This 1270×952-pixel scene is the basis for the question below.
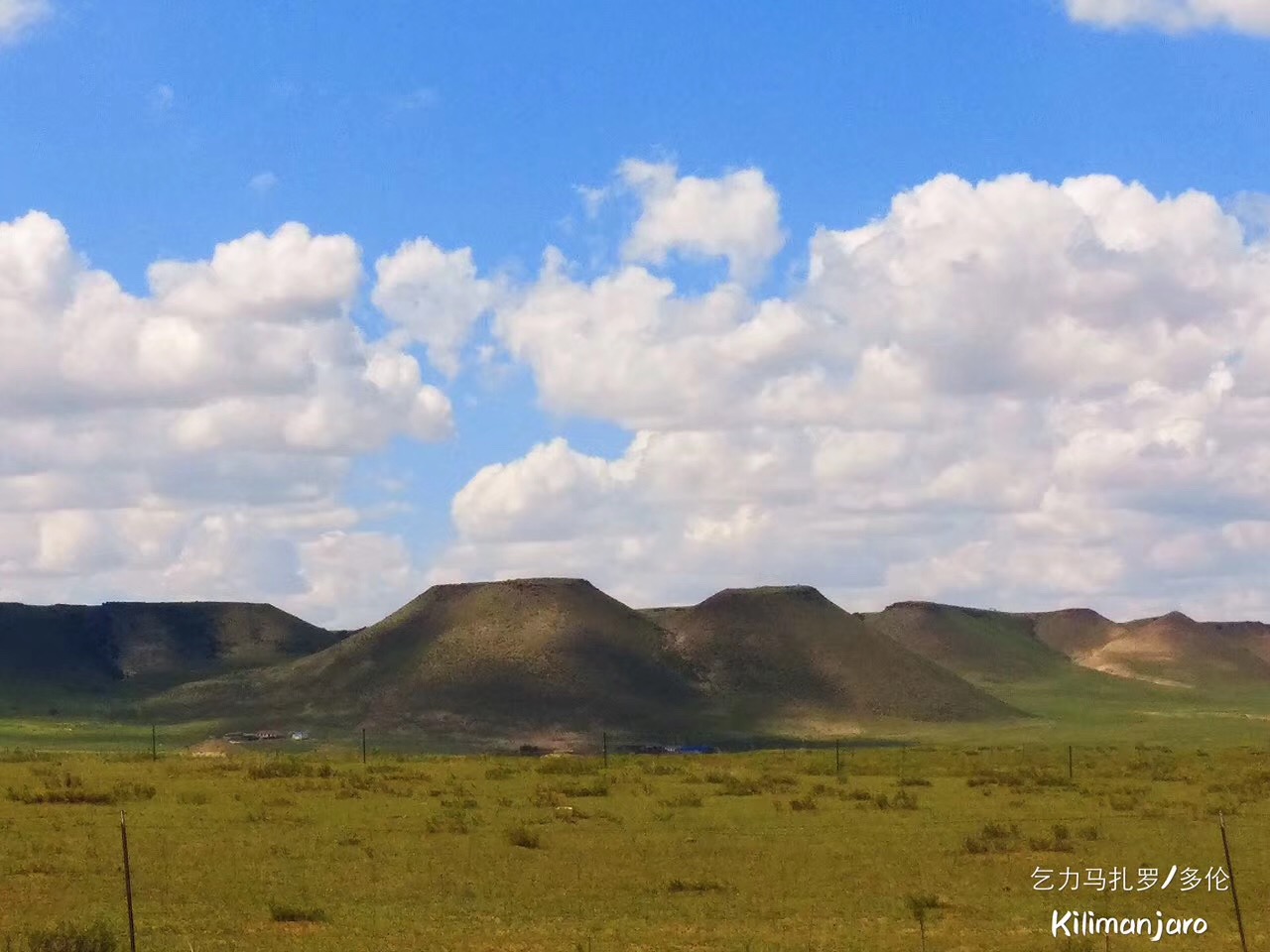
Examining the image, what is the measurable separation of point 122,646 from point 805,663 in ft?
298

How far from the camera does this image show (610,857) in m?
32.1

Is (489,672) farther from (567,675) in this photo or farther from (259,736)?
(259,736)

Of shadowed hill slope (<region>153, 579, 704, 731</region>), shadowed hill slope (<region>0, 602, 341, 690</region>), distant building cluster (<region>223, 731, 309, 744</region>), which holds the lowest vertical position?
distant building cluster (<region>223, 731, 309, 744</region>)

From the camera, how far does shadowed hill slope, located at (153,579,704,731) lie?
420ft

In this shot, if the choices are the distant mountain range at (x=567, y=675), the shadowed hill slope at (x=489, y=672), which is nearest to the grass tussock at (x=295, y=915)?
the distant mountain range at (x=567, y=675)

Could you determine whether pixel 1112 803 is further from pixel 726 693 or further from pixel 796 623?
pixel 796 623

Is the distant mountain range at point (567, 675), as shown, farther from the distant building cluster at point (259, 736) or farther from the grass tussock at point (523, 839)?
the grass tussock at point (523, 839)

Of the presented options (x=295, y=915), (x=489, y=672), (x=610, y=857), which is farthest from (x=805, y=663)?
(x=295, y=915)

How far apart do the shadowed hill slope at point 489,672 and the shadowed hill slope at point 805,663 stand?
Result: 4.31 metres

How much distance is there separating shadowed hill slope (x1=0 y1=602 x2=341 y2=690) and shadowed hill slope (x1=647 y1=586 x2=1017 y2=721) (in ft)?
185

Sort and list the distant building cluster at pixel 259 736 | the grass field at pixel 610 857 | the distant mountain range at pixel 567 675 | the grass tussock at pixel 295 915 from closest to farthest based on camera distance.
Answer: the grass field at pixel 610 857 < the grass tussock at pixel 295 915 < the distant building cluster at pixel 259 736 < the distant mountain range at pixel 567 675

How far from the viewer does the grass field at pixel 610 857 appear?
932 inches

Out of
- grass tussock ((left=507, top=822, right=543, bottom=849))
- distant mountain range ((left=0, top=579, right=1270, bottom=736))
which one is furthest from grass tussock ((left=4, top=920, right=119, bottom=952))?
distant mountain range ((left=0, top=579, right=1270, bottom=736))

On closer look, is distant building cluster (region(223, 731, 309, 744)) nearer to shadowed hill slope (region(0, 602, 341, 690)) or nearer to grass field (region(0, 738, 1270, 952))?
shadowed hill slope (region(0, 602, 341, 690))
